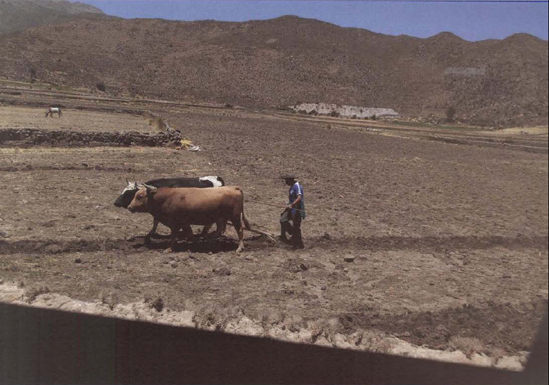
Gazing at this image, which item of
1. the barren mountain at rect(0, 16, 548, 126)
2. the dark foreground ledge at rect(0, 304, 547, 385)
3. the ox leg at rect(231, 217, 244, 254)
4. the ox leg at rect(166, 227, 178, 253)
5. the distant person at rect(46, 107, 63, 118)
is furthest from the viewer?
the barren mountain at rect(0, 16, 548, 126)

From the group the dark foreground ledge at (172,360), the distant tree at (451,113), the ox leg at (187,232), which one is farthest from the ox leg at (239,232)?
the distant tree at (451,113)

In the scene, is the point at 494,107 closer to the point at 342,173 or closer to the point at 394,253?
the point at 342,173

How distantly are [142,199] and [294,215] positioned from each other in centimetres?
281

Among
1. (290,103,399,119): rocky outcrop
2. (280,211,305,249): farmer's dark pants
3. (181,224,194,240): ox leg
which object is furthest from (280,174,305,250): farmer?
(290,103,399,119): rocky outcrop

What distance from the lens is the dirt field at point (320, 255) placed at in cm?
519

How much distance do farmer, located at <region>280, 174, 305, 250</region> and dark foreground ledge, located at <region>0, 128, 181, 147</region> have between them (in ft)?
36.2

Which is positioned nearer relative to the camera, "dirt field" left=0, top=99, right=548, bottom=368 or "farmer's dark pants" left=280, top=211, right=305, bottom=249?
"dirt field" left=0, top=99, right=548, bottom=368

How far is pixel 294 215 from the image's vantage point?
796cm

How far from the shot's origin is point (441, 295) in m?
6.15

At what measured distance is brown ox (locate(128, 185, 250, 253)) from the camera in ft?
23.6

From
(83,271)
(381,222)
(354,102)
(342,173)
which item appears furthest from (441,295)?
(354,102)

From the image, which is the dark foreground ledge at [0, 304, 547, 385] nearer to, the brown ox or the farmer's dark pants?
the brown ox

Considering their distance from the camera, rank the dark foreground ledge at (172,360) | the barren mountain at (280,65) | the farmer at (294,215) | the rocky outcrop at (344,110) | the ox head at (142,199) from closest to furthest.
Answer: the dark foreground ledge at (172,360) < the ox head at (142,199) < the farmer at (294,215) < the barren mountain at (280,65) < the rocky outcrop at (344,110)

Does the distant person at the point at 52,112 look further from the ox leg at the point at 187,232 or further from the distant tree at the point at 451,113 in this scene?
the distant tree at the point at 451,113
